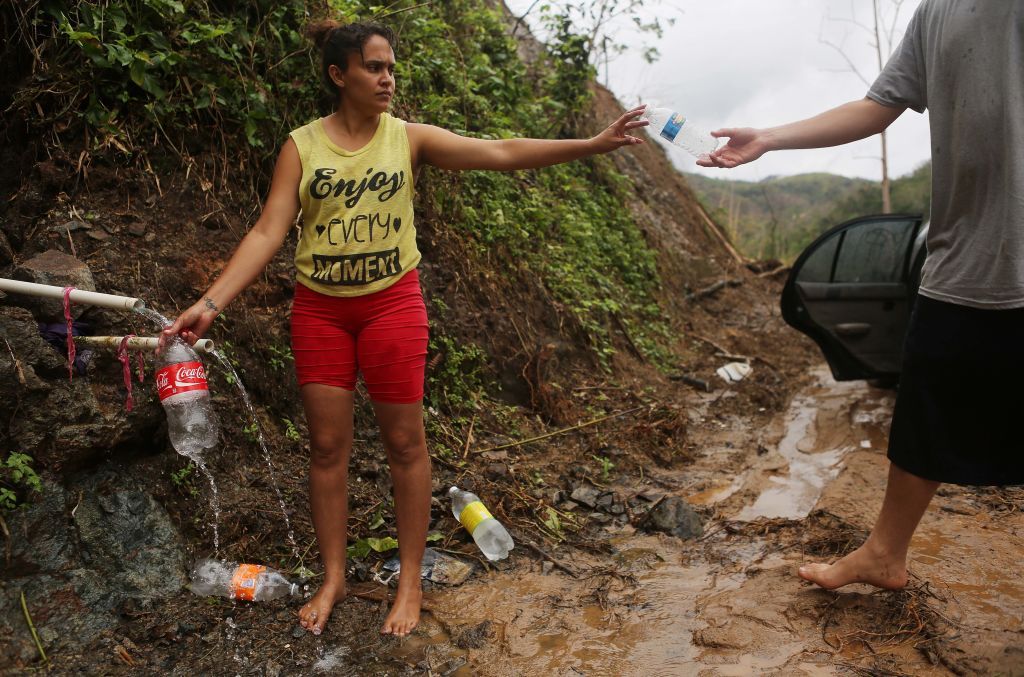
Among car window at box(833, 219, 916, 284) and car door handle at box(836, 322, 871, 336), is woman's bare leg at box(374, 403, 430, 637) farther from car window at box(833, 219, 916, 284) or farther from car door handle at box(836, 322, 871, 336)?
car window at box(833, 219, 916, 284)

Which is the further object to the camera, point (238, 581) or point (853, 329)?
point (853, 329)

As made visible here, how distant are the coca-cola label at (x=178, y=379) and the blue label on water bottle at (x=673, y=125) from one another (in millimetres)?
1864

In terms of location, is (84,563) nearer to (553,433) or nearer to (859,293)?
(553,433)

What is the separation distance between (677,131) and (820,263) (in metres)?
3.52

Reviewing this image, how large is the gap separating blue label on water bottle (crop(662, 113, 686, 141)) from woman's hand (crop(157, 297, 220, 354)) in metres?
1.70

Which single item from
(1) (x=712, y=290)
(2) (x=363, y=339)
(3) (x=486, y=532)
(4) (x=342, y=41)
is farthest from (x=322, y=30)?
(1) (x=712, y=290)

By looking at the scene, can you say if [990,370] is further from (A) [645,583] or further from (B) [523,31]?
(B) [523,31]

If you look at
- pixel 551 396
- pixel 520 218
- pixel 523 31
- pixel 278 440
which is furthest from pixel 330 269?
pixel 523 31

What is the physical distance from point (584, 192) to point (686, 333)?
1.93 metres

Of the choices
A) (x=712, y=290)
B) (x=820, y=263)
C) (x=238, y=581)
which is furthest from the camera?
(x=712, y=290)

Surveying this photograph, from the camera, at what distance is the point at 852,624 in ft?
8.68

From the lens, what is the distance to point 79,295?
8.36 ft

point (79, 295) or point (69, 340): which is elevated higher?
point (79, 295)

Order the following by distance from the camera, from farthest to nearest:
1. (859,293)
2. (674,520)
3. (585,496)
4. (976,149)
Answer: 1. (859,293)
2. (585,496)
3. (674,520)
4. (976,149)
